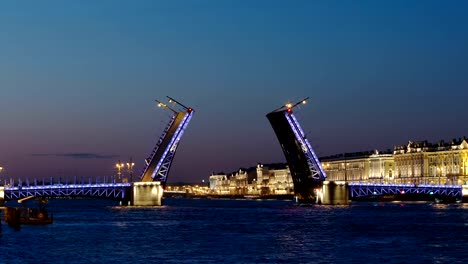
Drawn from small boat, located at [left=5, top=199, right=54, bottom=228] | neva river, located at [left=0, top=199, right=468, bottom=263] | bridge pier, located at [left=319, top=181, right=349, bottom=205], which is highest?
bridge pier, located at [left=319, top=181, right=349, bottom=205]

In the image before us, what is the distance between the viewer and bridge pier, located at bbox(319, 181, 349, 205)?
7725 centimetres

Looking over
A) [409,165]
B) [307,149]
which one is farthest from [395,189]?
[409,165]

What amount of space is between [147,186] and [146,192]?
454mm

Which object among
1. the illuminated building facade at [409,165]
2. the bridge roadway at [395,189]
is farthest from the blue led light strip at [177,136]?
the illuminated building facade at [409,165]

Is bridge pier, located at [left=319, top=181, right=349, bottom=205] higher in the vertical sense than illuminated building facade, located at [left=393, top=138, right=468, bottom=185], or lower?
lower

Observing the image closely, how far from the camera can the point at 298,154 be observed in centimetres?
6994

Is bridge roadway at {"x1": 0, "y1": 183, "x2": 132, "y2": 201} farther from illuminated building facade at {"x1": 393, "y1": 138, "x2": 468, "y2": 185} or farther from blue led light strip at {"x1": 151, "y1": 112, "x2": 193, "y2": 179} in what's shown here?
illuminated building facade at {"x1": 393, "y1": 138, "x2": 468, "y2": 185}

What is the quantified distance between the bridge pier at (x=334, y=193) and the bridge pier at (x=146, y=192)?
464 inches

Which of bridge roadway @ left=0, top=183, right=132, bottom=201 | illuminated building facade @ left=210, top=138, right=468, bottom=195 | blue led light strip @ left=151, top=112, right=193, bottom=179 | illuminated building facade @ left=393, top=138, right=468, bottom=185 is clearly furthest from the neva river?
illuminated building facade @ left=393, top=138, right=468, bottom=185

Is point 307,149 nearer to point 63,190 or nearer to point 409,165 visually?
point 63,190

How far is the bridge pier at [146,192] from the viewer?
238ft

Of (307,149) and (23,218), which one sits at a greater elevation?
(307,149)

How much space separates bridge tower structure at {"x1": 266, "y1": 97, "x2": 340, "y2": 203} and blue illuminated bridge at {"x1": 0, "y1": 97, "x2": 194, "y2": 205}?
217 inches

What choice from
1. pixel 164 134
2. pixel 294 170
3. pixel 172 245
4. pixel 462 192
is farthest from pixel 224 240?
pixel 462 192
